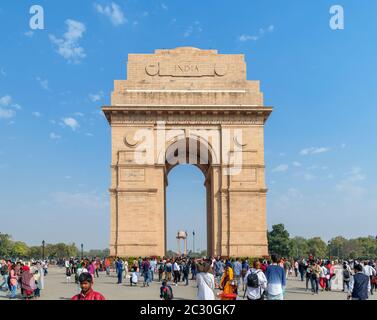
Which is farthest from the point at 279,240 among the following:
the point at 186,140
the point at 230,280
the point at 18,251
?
the point at 230,280

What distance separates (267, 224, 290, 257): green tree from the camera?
85625 mm

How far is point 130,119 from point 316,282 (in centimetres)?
2046

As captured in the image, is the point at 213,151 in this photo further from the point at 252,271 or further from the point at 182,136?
the point at 252,271

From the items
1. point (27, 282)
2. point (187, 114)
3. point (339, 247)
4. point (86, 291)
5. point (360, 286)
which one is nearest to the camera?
point (86, 291)

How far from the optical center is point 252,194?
1444 inches

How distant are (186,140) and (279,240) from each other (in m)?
52.3

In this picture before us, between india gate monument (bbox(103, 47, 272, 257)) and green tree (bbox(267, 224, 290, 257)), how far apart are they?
5025cm

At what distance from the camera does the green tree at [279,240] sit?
85625 millimetres

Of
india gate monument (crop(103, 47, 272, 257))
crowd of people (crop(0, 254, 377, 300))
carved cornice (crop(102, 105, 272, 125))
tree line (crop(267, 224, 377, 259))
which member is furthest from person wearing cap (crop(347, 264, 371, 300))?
tree line (crop(267, 224, 377, 259))

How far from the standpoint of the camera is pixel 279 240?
85.8 m

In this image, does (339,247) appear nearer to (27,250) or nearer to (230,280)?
(27,250)

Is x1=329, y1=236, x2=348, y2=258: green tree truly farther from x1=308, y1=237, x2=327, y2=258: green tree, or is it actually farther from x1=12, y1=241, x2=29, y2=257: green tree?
x1=12, y1=241, x2=29, y2=257: green tree

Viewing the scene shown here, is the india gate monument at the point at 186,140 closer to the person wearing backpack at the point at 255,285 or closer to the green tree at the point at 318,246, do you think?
the person wearing backpack at the point at 255,285
